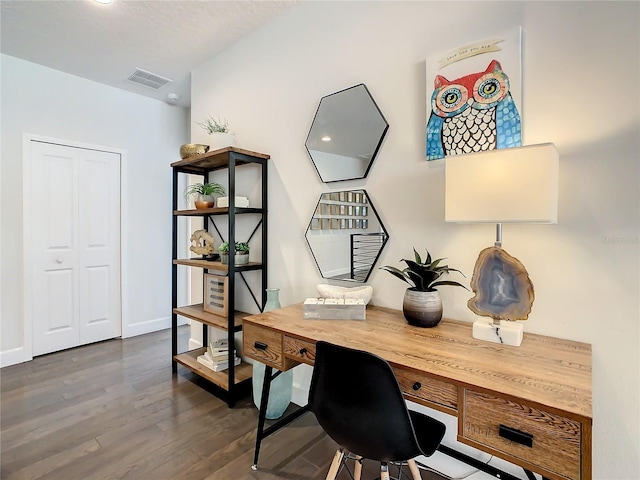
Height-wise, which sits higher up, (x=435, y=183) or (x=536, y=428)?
(x=435, y=183)

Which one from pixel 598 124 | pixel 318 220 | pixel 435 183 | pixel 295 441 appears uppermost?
pixel 598 124

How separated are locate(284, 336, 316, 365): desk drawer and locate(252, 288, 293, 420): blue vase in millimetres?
629

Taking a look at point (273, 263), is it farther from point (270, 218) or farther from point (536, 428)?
point (536, 428)

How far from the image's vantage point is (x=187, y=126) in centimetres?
419

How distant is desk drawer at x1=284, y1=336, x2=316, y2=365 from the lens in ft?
4.47

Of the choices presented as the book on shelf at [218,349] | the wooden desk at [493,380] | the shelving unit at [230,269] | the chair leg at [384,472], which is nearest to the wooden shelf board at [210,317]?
Answer: the shelving unit at [230,269]

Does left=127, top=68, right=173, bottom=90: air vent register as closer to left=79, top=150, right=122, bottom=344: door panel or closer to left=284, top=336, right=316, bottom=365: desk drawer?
left=79, top=150, right=122, bottom=344: door panel

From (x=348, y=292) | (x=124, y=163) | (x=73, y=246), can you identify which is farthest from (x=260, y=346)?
(x=124, y=163)

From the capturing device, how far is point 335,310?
1635mm

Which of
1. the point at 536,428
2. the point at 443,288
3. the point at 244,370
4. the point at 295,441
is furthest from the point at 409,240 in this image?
the point at 244,370

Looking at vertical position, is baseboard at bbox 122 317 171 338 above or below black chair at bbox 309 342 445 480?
below

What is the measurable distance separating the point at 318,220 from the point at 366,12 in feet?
4.13

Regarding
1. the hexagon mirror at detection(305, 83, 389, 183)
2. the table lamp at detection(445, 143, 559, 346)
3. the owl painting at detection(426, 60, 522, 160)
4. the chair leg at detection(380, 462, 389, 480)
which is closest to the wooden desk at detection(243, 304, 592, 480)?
the table lamp at detection(445, 143, 559, 346)

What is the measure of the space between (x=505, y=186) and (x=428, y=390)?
760mm
